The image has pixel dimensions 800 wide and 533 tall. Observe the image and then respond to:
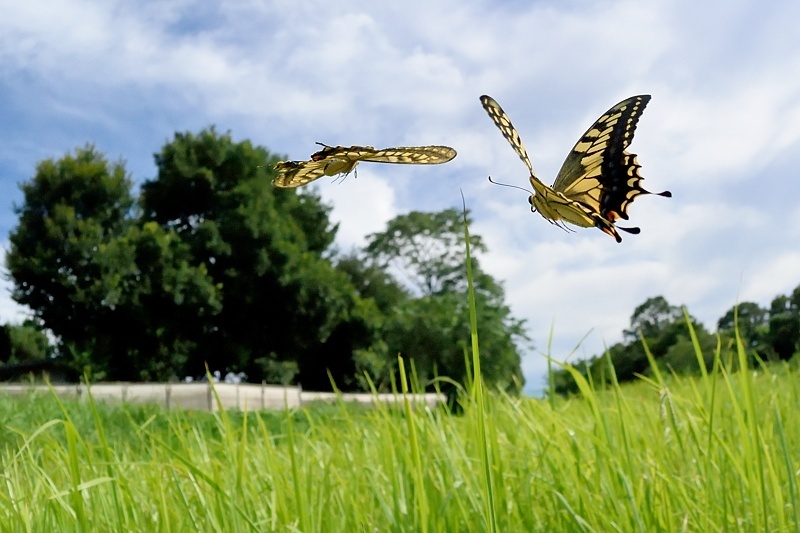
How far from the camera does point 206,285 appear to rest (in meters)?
19.8

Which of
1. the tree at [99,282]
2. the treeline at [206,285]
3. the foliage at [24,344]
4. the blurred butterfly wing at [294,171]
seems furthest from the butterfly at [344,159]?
the foliage at [24,344]

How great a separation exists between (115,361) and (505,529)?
20.9 m

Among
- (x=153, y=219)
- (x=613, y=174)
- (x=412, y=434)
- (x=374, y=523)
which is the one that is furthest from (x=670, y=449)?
(x=153, y=219)

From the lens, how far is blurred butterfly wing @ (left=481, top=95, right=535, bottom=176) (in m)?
0.60

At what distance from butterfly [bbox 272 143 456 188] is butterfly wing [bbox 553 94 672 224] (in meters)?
0.18

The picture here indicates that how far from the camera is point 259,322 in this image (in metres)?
22.0

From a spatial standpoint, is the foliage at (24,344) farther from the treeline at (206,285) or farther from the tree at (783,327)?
the tree at (783,327)

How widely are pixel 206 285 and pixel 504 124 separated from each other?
1991 cm

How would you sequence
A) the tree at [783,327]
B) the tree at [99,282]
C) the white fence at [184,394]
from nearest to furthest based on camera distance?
the white fence at [184,394] < the tree at [783,327] < the tree at [99,282]

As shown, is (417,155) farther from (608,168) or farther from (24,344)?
(24,344)

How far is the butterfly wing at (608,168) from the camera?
2.49 feet

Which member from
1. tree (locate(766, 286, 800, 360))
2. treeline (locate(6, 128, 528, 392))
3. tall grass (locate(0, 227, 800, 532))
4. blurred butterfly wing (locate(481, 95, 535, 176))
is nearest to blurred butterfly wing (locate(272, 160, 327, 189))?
blurred butterfly wing (locate(481, 95, 535, 176))

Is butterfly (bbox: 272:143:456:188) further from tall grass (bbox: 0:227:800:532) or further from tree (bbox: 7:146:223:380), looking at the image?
tree (bbox: 7:146:223:380)

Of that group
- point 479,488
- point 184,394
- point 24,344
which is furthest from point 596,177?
point 24,344
